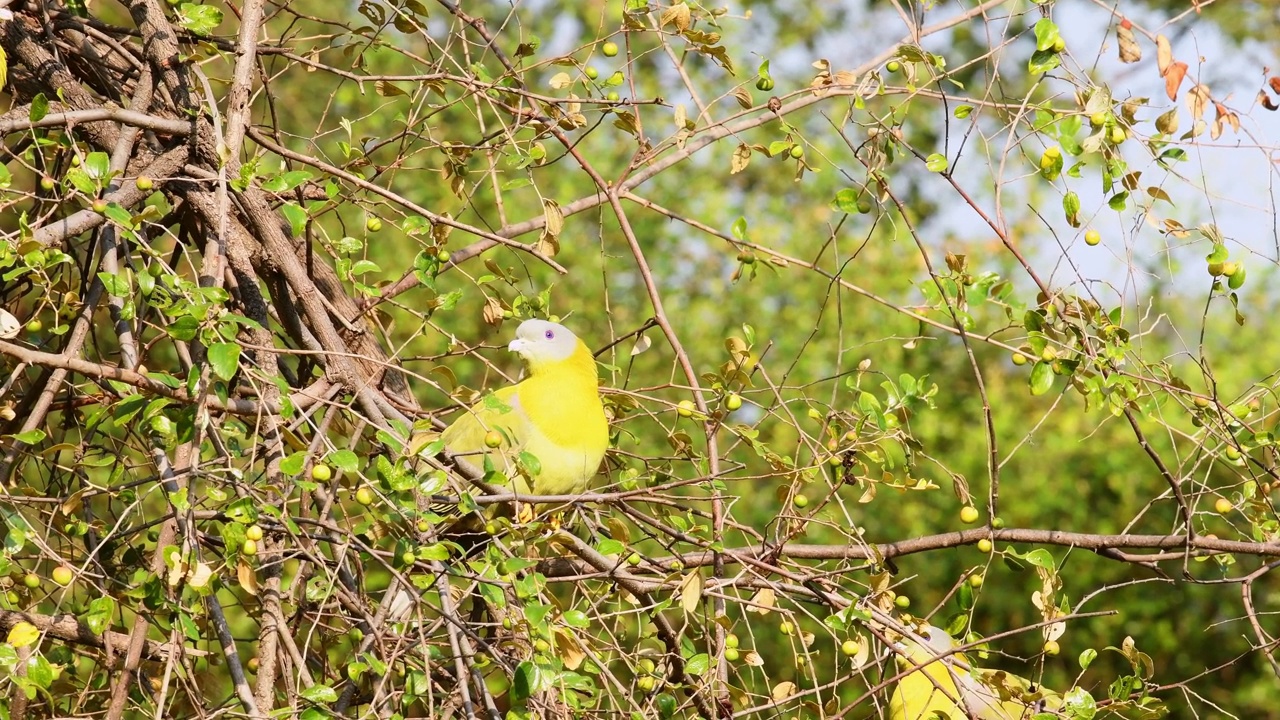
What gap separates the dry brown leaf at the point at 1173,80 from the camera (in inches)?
100

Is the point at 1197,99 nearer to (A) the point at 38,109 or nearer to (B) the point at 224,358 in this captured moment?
(B) the point at 224,358

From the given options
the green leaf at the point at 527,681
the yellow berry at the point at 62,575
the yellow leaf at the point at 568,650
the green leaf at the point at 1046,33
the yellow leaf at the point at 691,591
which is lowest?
the green leaf at the point at 527,681

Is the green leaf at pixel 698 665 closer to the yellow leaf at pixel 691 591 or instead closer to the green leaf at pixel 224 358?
the yellow leaf at pixel 691 591

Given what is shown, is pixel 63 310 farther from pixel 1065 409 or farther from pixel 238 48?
pixel 1065 409

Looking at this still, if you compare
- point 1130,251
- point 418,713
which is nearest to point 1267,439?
point 1130,251

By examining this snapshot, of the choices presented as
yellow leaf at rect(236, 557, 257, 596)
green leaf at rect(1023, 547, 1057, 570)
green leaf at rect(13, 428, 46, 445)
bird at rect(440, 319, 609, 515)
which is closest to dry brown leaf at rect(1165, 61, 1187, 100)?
green leaf at rect(1023, 547, 1057, 570)

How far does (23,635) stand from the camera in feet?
6.74

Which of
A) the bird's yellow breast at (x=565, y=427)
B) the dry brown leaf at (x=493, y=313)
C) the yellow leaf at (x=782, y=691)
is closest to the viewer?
the yellow leaf at (x=782, y=691)

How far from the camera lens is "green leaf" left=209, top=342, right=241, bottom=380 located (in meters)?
1.87

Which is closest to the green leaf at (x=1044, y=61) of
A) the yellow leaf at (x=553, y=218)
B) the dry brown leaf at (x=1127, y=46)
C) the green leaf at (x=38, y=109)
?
the dry brown leaf at (x=1127, y=46)

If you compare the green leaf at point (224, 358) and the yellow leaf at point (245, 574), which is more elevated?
the green leaf at point (224, 358)

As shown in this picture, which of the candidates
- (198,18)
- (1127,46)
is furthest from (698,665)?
(198,18)

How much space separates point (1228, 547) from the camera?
7.89 feet

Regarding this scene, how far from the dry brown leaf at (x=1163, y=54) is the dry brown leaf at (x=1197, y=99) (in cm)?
7
